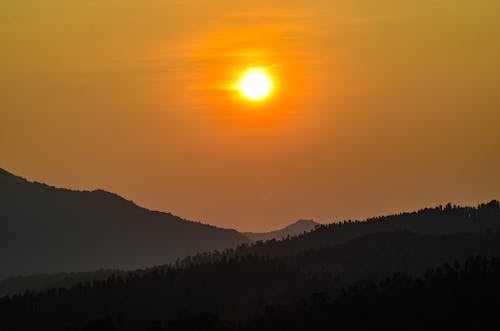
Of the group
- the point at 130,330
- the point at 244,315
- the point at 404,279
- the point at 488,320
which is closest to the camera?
the point at 488,320

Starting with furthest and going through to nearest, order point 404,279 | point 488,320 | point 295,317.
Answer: point 404,279, point 295,317, point 488,320

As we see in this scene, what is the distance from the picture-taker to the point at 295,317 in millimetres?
146250

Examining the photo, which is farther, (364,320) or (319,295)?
(319,295)

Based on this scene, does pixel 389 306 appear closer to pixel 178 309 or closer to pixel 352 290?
pixel 352 290

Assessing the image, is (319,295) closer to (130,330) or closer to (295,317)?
(295,317)

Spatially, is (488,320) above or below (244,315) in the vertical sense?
below

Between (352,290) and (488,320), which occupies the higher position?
(352,290)

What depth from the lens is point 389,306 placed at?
139 metres

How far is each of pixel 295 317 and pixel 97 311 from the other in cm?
6425

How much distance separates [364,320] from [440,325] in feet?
43.3

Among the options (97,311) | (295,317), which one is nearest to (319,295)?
(295,317)

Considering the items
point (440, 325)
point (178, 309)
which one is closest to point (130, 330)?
point (178, 309)

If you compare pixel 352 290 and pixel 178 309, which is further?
pixel 178 309

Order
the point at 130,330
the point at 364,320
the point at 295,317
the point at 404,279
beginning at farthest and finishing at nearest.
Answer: the point at 130,330 → the point at 404,279 → the point at 295,317 → the point at 364,320
